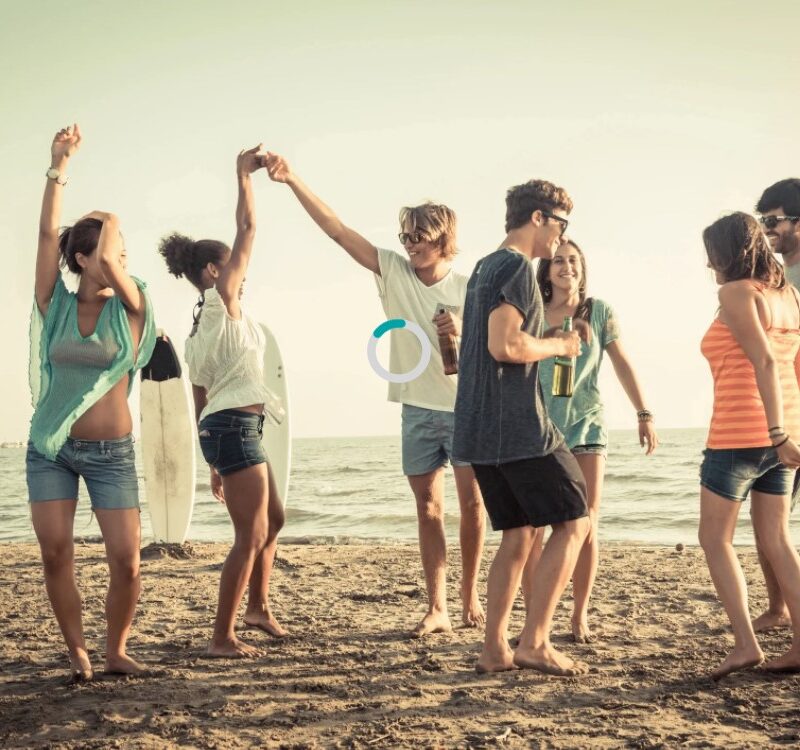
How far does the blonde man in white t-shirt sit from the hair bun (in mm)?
561

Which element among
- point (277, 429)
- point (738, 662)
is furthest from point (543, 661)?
point (277, 429)

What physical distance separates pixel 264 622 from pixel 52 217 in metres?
2.12

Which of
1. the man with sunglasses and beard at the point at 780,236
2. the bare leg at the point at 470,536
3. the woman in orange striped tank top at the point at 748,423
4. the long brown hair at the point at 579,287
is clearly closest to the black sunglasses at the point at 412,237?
the long brown hair at the point at 579,287

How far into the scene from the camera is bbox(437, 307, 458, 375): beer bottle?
4340 millimetres

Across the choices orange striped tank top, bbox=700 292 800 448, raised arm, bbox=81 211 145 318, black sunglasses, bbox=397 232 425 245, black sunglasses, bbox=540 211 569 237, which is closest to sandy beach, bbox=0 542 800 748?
orange striped tank top, bbox=700 292 800 448

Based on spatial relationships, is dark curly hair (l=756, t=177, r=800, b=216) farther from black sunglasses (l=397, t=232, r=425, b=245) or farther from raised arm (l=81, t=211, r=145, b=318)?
raised arm (l=81, t=211, r=145, b=318)

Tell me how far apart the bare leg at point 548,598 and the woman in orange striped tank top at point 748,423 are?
0.53 meters

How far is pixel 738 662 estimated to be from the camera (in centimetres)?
354

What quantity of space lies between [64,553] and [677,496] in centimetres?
1494

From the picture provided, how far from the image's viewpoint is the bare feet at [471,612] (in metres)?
4.68

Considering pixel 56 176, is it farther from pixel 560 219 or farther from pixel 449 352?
pixel 560 219

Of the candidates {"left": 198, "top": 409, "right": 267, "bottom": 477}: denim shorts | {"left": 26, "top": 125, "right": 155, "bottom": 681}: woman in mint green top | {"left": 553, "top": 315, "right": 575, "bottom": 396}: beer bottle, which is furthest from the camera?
{"left": 198, "top": 409, "right": 267, "bottom": 477}: denim shorts

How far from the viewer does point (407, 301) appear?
4.66 meters

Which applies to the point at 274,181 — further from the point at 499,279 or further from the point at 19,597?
the point at 19,597
